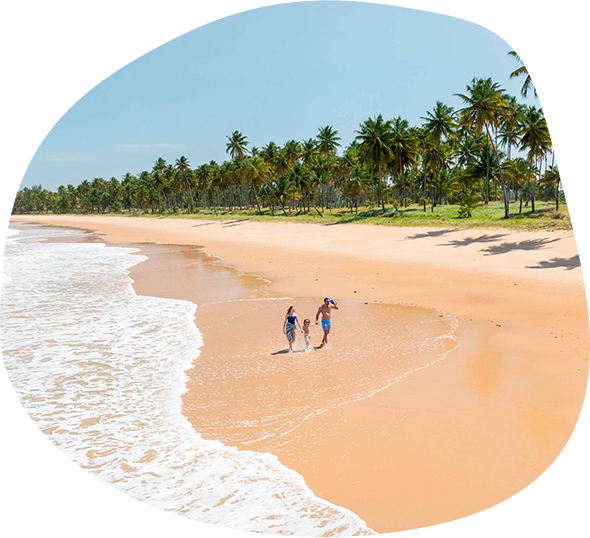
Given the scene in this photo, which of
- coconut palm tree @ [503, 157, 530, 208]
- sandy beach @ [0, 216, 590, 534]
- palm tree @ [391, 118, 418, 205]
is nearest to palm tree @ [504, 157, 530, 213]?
coconut palm tree @ [503, 157, 530, 208]

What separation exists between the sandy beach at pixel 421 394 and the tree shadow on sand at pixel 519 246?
6.20 meters

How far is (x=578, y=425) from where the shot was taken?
730cm

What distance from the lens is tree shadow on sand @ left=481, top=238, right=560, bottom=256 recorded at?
2752cm

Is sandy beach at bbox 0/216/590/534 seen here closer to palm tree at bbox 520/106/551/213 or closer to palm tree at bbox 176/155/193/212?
palm tree at bbox 520/106/551/213

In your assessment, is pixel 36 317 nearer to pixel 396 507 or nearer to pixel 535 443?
pixel 396 507

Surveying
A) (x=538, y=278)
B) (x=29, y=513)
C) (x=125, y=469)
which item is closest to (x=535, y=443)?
(x=125, y=469)

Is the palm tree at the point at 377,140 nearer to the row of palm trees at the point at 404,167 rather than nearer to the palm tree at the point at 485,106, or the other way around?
the row of palm trees at the point at 404,167

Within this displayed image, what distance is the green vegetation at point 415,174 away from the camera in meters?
45.4

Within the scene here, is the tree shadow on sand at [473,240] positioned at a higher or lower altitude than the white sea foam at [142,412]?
higher

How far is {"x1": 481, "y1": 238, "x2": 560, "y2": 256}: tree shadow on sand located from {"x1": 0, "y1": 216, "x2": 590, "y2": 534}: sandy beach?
6.20m

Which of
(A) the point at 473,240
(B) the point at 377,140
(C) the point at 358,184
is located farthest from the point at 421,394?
(C) the point at 358,184

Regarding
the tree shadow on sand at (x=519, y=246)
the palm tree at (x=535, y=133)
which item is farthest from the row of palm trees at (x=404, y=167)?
the tree shadow on sand at (x=519, y=246)

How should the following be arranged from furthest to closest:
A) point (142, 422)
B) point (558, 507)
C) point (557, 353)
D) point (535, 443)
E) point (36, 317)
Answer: point (36, 317) → point (557, 353) → point (142, 422) → point (535, 443) → point (558, 507)

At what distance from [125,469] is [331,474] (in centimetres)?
315
